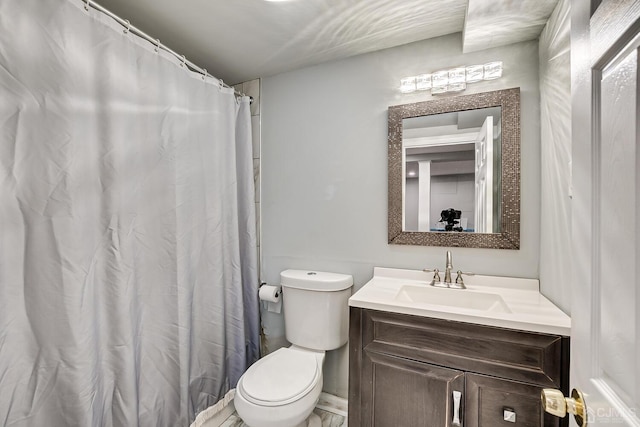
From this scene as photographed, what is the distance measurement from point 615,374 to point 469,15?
4.52 ft

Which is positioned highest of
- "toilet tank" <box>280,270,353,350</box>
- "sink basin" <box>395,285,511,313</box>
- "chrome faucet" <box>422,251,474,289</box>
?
"chrome faucet" <box>422,251,474,289</box>

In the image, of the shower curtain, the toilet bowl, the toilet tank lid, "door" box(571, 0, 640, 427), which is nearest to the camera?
"door" box(571, 0, 640, 427)

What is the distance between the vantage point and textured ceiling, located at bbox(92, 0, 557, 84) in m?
1.33

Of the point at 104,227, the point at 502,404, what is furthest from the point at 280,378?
the point at 104,227

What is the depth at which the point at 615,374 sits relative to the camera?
424mm

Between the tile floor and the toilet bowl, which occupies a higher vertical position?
the toilet bowl

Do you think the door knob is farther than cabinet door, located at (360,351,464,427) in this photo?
No

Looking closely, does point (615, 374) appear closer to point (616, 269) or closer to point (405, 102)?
point (616, 269)

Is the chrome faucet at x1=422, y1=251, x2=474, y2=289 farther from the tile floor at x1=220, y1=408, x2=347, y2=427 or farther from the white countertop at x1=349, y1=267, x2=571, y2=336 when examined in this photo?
the tile floor at x1=220, y1=408, x2=347, y2=427

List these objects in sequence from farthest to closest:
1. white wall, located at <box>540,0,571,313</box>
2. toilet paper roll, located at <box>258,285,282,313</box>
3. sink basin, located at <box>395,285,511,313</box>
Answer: toilet paper roll, located at <box>258,285,282,313</box> → sink basin, located at <box>395,285,511,313</box> → white wall, located at <box>540,0,571,313</box>

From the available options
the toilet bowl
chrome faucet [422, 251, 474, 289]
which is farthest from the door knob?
the toilet bowl

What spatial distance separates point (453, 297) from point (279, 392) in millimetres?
961

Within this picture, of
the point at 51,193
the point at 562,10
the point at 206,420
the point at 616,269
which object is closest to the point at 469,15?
the point at 562,10

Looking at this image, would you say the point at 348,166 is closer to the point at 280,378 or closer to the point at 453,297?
the point at 453,297
